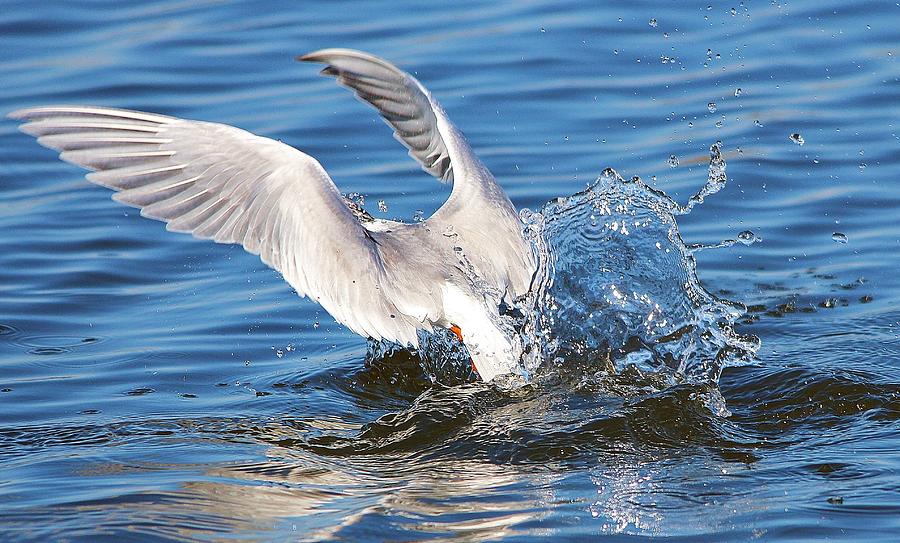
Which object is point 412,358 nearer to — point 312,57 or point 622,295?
point 622,295

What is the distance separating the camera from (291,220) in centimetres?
536

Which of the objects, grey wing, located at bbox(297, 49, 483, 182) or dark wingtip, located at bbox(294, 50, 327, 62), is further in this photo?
grey wing, located at bbox(297, 49, 483, 182)

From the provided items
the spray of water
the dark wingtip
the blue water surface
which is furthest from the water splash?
the dark wingtip

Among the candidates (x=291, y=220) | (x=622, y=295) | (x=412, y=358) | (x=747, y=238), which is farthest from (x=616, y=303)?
(x=291, y=220)

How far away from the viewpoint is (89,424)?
5438mm

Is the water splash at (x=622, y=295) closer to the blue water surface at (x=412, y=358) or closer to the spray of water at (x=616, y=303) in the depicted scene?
the spray of water at (x=616, y=303)

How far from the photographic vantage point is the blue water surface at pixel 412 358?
444cm

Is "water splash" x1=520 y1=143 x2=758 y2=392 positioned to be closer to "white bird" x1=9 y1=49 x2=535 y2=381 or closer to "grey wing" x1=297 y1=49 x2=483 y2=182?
"white bird" x1=9 y1=49 x2=535 y2=381

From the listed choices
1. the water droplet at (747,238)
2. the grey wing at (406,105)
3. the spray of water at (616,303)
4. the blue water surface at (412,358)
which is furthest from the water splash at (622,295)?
the water droplet at (747,238)

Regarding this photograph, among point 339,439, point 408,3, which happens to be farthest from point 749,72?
point 339,439

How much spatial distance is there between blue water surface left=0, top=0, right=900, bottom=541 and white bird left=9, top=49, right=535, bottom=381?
412 millimetres

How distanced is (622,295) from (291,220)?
175 centimetres

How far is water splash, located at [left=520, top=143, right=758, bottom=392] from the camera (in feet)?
19.3

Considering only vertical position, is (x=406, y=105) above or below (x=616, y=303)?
above
